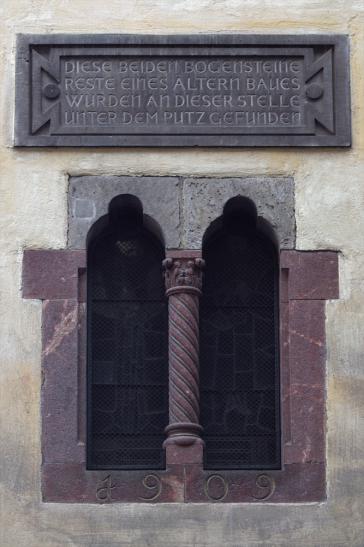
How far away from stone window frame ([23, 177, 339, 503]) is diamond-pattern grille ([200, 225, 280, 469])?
0.22 m

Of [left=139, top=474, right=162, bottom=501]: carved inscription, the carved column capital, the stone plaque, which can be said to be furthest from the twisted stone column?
the stone plaque

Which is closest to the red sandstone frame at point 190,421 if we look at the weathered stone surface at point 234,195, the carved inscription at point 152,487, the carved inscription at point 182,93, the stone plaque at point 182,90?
the carved inscription at point 152,487

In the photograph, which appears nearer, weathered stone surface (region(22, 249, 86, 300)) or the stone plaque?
weathered stone surface (region(22, 249, 86, 300))

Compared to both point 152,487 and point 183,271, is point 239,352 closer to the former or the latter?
point 183,271

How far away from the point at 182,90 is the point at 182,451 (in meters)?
2.67

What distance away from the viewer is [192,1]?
22125 millimetres

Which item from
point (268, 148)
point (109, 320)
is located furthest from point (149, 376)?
point (268, 148)

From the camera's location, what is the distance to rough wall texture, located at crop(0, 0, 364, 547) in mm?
Answer: 20750

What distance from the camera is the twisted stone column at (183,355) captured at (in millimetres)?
21000

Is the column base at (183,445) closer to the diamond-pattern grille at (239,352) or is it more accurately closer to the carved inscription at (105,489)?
the diamond-pattern grille at (239,352)

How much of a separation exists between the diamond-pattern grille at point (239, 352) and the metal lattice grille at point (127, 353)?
0.33 meters

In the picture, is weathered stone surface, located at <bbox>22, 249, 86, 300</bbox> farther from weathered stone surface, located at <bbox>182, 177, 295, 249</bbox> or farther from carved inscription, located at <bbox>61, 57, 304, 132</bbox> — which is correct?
carved inscription, located at <bbox>61, 57, 304, 132</bbox>

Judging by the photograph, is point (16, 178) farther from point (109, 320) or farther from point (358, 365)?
point (358, 365)

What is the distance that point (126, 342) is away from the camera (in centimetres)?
2161
